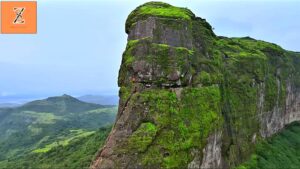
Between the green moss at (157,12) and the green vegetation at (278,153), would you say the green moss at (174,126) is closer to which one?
the green moss at (157,12)

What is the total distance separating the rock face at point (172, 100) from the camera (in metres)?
31.9

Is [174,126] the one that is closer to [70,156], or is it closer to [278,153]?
[278,153]

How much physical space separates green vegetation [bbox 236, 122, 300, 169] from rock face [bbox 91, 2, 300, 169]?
3.06m

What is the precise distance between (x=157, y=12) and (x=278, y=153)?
27.2 m

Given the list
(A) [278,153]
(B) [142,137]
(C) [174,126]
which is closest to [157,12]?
(C) [174,126]

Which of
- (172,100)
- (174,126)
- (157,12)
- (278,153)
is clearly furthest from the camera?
(278,153)

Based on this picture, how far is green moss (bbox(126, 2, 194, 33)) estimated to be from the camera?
36906 millimetres

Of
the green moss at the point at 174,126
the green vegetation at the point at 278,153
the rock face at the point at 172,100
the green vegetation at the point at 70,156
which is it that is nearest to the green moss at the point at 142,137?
the rock face at the point at 172,100

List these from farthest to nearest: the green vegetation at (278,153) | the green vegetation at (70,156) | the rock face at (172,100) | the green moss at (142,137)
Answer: the green vegetation at (70,156) → the green vegetation at (278,153) → the rock face at (172,100) → the green moss at (142,137)

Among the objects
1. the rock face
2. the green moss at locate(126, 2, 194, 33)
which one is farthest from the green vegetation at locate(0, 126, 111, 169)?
the green moss at locate(126, 2, 194, 33)

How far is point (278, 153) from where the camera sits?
53.3m

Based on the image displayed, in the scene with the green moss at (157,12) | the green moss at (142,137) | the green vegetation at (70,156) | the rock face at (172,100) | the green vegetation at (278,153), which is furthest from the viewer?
the green vegetation at (70,156)

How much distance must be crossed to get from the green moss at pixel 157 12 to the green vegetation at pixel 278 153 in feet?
54.6

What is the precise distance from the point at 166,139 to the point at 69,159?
6545 centimetres
